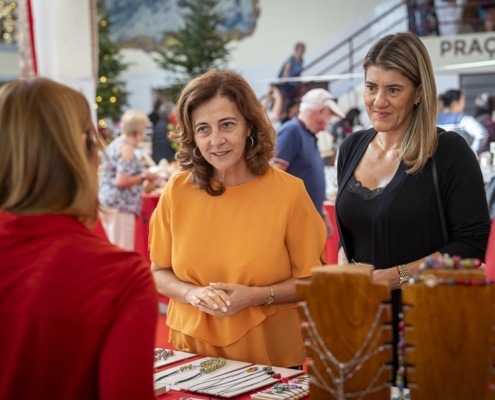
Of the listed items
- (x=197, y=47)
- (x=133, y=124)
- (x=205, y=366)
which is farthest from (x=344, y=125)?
(x=205, y=366)

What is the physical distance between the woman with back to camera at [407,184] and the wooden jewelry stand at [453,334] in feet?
2.77

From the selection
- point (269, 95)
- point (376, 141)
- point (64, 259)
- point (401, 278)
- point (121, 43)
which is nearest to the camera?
point (64, 259)

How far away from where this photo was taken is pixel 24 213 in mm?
1320

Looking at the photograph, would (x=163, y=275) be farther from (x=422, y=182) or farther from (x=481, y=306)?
(x=481, y=306)

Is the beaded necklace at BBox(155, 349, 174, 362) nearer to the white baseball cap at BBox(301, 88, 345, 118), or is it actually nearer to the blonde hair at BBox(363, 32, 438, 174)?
the blonde hair at BBox(363, 32, 438, 174)

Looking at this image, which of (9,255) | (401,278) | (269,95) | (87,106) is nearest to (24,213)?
(9,255)

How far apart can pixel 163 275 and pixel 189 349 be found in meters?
0.24

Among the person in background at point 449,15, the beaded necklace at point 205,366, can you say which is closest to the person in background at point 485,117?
the person in background at point 449,15

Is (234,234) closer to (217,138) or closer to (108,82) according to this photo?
(217,138)

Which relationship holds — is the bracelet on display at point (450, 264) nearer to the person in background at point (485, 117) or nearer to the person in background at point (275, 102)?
the person in background at point (485, 117)

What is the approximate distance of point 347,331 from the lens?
55.8 inches

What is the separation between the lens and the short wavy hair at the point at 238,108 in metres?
2.36

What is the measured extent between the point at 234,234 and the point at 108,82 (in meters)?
12.0

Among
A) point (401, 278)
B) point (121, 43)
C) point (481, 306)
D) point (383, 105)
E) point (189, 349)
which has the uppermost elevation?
point (121, 43)
